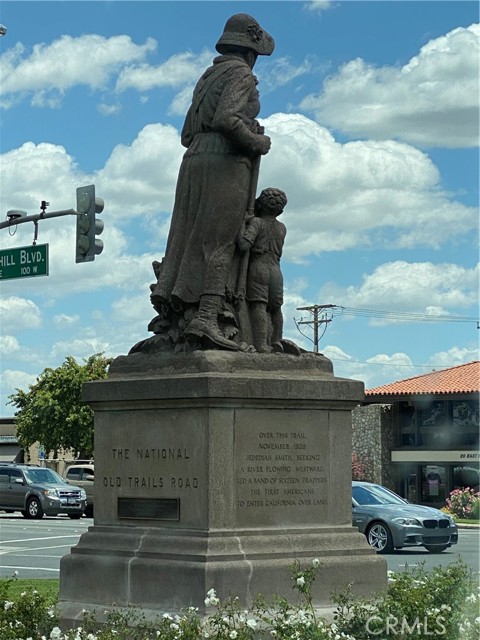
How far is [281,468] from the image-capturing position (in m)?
10.3

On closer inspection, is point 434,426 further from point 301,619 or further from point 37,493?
point 301,619

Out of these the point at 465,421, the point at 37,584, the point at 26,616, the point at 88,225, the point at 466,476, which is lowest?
the point at 37,584

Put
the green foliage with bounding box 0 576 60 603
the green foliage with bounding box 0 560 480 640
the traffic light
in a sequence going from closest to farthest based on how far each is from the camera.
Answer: the green foliage with bounding box 0 560 480 640 → the green foliage with bounding box 0 576 60 603 → the traffic light

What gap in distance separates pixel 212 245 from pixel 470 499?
3402 cm

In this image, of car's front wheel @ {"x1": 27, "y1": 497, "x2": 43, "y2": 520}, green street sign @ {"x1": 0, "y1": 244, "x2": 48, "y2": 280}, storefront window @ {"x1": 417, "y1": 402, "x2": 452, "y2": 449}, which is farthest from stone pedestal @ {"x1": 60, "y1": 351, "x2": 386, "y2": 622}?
storefront window @ {"x1": 417, "y1": 402, "x2": 452, "y2": 449}

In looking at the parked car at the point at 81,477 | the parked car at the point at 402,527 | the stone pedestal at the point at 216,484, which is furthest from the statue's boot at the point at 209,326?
the parked car at the point at 81,477

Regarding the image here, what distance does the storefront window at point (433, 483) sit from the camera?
182ft

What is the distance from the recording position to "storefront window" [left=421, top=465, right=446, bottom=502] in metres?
55.3

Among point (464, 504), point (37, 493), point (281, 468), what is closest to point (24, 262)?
point (281, 468)

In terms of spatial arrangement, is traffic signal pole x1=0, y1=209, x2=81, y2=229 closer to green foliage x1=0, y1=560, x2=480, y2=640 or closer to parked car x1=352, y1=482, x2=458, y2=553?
parked car x1=352, y1=482, x2=458, y2=553

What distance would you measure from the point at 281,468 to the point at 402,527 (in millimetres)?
14476

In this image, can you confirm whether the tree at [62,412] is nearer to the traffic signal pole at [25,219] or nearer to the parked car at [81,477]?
the parked car at [81,477]

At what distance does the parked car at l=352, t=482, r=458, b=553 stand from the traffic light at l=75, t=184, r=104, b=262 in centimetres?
698

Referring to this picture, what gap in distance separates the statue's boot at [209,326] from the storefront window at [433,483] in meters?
45.7
